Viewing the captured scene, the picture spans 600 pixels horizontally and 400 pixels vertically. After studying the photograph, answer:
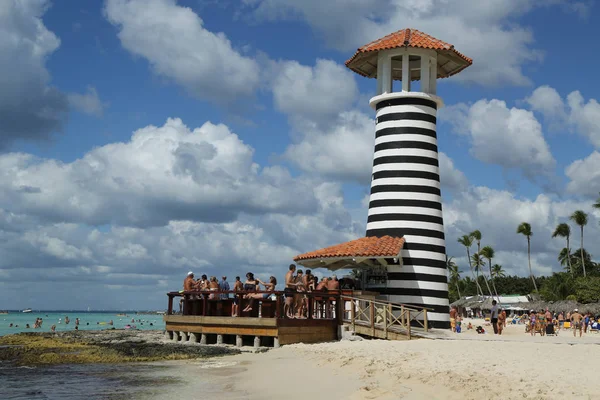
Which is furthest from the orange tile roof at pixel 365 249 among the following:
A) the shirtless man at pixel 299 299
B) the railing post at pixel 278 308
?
the railing post at pixel 278 308

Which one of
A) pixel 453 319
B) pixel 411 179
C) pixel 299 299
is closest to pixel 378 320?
pixel 299 299

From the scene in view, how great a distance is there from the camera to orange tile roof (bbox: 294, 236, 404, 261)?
69.3 ft

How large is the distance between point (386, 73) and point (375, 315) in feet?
30.0

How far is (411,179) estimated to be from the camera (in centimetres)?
2272

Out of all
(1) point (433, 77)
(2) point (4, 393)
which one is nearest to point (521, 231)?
(1) point (433, 77)

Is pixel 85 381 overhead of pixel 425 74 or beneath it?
beneath

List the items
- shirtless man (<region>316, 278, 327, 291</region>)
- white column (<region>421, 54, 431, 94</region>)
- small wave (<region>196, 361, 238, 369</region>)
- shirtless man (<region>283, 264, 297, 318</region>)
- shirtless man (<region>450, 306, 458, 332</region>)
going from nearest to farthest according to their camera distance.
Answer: small wave (<region>196, 361, 238, 369</region>) → shirtless man (<region>283, 264, 297, 318</region>) → shirtless man (<region>316, 278, 327, 291</region>) → white column (<region>421, 54, 431, 94</region>) → shirtless man (<region>450, 306, 458, 332</region>)

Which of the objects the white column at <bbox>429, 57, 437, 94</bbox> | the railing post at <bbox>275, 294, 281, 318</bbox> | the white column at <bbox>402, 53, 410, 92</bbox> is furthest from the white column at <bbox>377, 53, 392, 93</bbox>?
the railing post at <bbox>275, 294, 281, 318</bbox>

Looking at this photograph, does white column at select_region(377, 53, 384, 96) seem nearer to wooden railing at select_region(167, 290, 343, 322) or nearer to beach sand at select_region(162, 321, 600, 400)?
wooden railing at select_region(167, 290, 343, 322)

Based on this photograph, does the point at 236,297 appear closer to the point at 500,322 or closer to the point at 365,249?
the point at 365,249

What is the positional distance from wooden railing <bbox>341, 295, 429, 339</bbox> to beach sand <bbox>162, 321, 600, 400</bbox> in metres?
1.78

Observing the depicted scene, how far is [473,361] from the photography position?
1305 centimetres

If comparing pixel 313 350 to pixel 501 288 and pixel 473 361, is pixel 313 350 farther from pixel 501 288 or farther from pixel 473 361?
pixel 501 288

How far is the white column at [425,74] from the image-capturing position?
23.7 m
